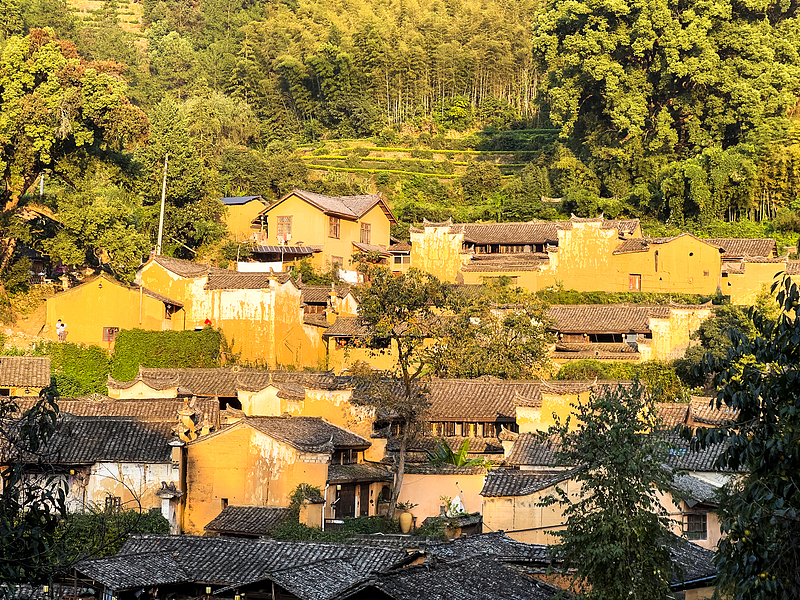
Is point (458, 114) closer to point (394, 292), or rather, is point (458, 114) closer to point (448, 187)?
point (448, 187)

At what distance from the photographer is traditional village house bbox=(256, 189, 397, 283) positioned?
158 ft

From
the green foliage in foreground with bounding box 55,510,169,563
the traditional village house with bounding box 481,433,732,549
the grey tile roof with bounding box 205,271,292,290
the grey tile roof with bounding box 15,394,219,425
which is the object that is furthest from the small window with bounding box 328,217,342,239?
the traditional village house with bounding box 481,433,732,549

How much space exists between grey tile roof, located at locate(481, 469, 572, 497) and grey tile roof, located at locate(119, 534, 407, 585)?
297 centimetres

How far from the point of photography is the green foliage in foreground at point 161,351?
3822cm

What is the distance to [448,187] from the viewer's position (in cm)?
5900

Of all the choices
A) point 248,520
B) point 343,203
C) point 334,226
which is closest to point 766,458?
point 248,520

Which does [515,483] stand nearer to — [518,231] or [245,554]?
[245,554]

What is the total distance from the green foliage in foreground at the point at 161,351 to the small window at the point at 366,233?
12.4 meters

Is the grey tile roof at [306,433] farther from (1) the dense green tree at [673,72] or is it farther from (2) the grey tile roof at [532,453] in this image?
(1) the dense green tree at [673,72]

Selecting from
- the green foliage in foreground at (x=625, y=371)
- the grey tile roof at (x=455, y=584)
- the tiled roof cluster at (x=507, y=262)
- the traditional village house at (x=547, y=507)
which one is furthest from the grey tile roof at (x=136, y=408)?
the tiled roof cluster at (x=507, y=262)

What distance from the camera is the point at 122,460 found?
83.7 feet

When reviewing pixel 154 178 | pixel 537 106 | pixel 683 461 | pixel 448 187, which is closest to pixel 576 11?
pixel 448 187

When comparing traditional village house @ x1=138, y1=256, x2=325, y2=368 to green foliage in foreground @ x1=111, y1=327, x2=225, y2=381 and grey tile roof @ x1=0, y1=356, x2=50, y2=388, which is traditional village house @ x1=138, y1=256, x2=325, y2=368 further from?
grey tile roof @ x1=0, y1=356, x2=50, y2=388

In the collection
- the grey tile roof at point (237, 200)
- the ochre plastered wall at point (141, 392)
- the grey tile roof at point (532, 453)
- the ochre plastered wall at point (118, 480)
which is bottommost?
the ochre plastered wall at point (118, 480)
